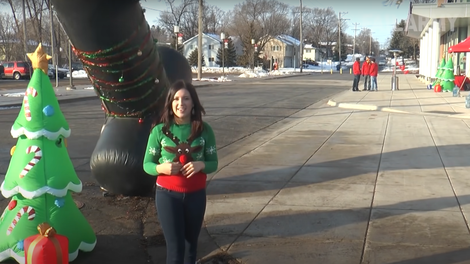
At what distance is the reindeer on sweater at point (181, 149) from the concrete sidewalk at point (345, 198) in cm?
146

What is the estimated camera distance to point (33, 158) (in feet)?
15.5

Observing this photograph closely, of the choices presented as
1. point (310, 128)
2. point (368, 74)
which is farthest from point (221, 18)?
point (310, 128)

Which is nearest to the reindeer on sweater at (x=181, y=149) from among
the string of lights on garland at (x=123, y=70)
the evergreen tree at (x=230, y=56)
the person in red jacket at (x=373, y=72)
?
the string of lights on garland at (x=123, y=70)

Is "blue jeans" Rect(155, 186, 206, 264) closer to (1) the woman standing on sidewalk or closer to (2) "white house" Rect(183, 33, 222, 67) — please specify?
(1) the woman standing on sidewalk

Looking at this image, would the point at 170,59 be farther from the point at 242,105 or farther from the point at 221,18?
the point at 221,18

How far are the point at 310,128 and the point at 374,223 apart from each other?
789cm

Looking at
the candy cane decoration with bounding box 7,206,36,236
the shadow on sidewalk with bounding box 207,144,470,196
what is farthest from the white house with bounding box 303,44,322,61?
the candy cane decoration with bounding box 7,206,36,236

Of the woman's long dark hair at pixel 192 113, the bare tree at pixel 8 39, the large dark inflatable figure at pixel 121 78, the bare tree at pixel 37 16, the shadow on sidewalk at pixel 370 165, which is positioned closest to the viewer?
the woman's long dark hair at pixel 192 113

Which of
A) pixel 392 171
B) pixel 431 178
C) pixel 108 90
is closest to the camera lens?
pixel 108 90

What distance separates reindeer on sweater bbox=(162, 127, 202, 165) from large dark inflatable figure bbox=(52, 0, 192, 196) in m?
2.12

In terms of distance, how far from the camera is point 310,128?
13453mm

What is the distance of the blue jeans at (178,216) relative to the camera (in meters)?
3.72

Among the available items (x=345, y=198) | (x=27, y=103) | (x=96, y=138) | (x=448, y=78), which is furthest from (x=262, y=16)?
(x=27, y=103)

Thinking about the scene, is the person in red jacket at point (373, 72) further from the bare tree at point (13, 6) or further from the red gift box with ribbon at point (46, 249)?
the bare tree at point (13, 6)
